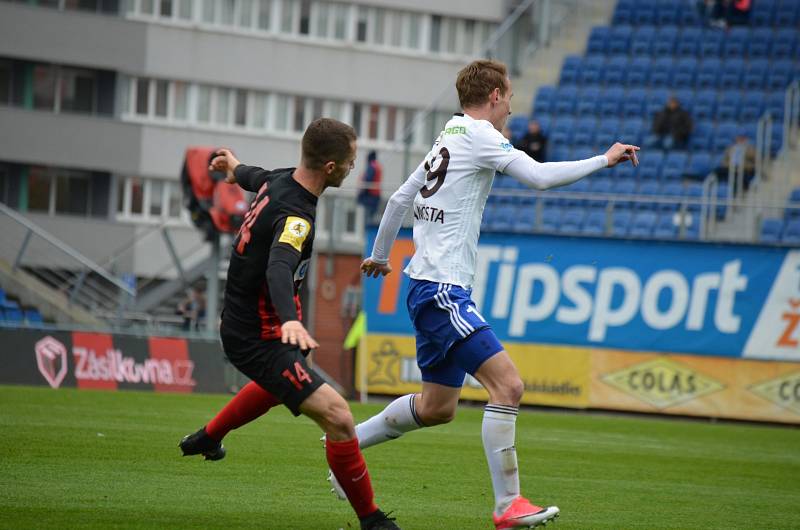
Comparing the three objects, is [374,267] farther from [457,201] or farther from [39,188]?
[39,188]

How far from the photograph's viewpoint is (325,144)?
7.14 metres

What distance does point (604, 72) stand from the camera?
30812 mm

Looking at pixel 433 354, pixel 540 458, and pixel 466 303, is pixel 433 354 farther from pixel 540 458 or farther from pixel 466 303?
pixel 540 458

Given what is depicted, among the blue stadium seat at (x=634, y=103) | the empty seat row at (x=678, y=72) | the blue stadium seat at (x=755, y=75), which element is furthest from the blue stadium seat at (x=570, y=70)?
the blue stadium seat at (x=755, y=75)

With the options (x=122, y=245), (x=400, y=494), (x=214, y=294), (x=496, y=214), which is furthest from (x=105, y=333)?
(x=122, y=245)

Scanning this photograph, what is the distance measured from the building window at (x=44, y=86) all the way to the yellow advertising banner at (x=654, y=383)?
23973 mm

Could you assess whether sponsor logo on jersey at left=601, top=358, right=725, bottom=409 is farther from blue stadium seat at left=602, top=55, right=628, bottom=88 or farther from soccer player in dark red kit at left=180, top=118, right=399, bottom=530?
soccer player in dark red kit at left=180, top=118, right=399, bottom=530

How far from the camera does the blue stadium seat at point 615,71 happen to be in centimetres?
3048

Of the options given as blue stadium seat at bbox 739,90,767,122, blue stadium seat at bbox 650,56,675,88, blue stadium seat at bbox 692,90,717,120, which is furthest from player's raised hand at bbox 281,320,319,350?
blue stadium seat at bbox 650,56,675,88

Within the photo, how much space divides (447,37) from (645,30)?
16133mm

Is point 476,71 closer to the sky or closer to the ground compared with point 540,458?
closer to the sky

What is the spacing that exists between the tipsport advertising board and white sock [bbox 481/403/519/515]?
1490cm

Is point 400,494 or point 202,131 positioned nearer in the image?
point 400,494

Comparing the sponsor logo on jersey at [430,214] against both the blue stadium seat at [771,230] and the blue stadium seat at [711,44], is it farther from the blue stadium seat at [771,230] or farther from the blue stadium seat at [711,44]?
the blue stadium seat at [711,44]
